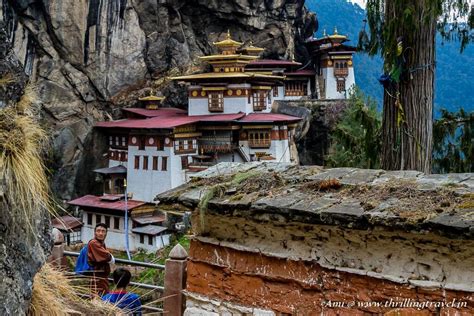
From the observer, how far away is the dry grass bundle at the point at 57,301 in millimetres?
2902

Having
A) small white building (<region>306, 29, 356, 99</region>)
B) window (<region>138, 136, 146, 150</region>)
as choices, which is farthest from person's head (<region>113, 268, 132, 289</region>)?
small white building (<region>306, 29, 356, 99</region>)

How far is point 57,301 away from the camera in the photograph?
298 cm

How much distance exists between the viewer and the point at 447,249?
321cm

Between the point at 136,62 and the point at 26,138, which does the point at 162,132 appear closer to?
the point at 136,62

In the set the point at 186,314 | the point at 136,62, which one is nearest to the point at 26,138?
the point at 186,314

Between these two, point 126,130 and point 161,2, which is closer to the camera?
point 126,130

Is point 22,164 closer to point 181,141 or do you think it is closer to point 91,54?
point 181,141

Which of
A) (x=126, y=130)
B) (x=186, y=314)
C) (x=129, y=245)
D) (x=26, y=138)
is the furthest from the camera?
(x=126, y=130)

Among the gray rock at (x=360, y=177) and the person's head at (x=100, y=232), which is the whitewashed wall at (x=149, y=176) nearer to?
the person's head at (x=100, y=232)

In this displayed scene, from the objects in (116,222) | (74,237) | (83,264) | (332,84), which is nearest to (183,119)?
(116,222)

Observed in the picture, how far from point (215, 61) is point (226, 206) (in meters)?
27.8

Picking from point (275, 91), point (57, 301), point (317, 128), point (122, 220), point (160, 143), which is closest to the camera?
point (57, 301)

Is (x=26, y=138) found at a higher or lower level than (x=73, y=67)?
lower

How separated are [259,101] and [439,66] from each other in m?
20.4
